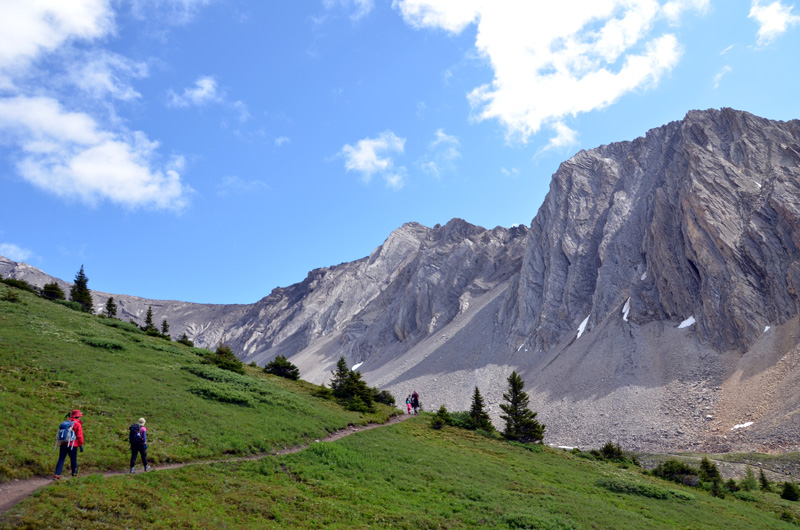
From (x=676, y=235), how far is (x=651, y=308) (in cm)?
1669

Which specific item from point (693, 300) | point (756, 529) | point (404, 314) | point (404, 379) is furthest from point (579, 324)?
point (756, 529)

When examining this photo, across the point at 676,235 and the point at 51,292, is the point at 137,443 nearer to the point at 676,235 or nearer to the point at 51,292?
the point at 51,292

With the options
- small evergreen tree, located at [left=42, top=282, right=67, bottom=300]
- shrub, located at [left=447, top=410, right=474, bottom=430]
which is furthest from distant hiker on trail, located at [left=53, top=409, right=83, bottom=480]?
small evergreen tree, located at [left=42, top=282, right=67, bottom=300]

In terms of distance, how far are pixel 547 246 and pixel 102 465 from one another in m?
122

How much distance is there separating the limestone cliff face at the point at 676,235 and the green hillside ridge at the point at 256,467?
2384 inches

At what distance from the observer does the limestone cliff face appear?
76500 mm

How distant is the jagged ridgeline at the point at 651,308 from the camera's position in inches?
2451

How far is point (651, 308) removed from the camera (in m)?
88.9

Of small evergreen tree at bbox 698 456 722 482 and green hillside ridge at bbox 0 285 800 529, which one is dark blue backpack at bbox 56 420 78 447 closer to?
green hillside ridge at bbox 0 285 800 529

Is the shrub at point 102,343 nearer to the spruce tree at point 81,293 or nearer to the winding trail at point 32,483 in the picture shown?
the winding trail at point 32,483

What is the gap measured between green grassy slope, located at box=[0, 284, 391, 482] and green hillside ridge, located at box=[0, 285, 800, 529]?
→ 91 millimetres

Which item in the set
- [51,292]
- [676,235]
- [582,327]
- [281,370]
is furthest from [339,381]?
[676,235]

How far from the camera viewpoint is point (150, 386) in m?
24.6

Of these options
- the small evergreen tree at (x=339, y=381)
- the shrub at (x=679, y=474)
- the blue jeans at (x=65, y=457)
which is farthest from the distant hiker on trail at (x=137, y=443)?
the shrub at (x=679, y=474)
